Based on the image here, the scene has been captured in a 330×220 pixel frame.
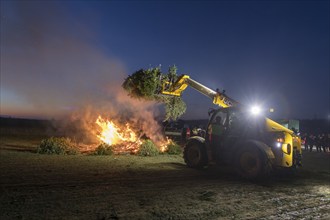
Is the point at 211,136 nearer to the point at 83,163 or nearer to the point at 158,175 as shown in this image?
the point at 158,175

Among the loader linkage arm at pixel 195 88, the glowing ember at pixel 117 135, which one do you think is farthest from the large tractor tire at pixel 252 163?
the glowing ember at pixel 117 135

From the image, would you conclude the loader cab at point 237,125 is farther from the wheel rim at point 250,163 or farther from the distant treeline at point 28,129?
the distant treeline at point 28,129

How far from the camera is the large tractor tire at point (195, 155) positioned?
11664 mm

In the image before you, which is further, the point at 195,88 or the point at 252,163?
the point at 195,88

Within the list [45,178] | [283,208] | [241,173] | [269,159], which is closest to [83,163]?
[45,178]

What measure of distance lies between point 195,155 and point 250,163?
254 centimetres

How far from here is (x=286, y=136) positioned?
10062 millimetres

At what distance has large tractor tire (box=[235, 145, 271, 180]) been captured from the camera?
962 cm

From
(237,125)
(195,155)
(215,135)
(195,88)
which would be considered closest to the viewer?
(237,125)

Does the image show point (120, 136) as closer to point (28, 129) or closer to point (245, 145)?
point (245, 145)

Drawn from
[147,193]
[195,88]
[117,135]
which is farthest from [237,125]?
[117,135]

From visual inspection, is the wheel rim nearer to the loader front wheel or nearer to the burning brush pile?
the loader front wheel

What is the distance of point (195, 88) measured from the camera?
560 inches

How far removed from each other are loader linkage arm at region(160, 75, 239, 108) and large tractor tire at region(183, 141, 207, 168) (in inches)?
98.1
